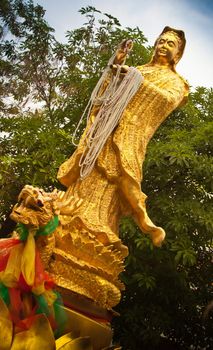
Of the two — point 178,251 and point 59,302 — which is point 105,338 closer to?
point 59,302

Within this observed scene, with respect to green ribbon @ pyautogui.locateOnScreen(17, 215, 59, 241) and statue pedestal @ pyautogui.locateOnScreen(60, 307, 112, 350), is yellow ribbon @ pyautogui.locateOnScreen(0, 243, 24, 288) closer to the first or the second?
green ribbon @ pyautogui.locateOnScreen(17, 215, 59, 241)

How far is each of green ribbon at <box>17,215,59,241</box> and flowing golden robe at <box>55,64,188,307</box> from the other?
21cm

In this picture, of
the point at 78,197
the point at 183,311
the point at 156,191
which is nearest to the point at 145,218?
the point at 78,197

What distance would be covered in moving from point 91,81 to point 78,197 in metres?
3.16

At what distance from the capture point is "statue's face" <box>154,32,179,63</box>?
13.3 feet

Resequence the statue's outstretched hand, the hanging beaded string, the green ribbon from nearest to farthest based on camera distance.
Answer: the green ribbon
the hanging beaded string
the statue's outstretched hand

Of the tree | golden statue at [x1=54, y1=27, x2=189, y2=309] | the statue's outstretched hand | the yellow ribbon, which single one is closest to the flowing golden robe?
golden statue at [x1=54, y1=27, x2=189, y2=309]

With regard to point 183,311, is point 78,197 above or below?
above

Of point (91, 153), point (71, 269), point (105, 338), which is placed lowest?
point (105, 338)

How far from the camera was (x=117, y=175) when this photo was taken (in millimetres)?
3521

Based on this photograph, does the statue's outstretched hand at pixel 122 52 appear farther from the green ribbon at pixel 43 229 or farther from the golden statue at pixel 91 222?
the green ribbon at pixel 43 229

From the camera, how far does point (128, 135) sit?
143 inches

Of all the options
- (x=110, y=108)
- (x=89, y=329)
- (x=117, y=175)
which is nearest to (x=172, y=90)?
(x=110, y=108)

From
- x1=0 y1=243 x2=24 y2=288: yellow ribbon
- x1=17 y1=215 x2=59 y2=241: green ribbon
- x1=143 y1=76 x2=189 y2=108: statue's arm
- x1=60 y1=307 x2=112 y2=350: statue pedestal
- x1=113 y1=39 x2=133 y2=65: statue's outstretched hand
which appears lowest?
x1=60 y1=307 x2=112 y2=350: statue pedestal
